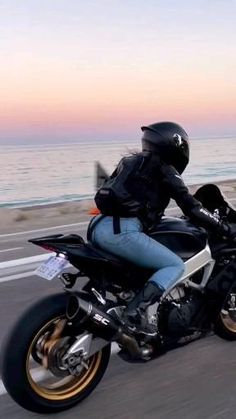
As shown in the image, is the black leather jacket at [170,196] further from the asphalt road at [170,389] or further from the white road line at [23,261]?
the white road line at [23,261]

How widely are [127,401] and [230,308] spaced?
131 cm

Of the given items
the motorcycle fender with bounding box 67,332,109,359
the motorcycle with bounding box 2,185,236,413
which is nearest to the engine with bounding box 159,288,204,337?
the motorcycle with bounding box 2,185,236,413

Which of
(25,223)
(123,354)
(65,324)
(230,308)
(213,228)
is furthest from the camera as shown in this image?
(25,223)

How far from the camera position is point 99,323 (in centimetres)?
373

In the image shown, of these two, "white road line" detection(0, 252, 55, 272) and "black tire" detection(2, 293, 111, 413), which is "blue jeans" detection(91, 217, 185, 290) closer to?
"black tire" detection(2, 293, 111, 413)

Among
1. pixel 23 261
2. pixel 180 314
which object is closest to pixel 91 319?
pixel 180 314

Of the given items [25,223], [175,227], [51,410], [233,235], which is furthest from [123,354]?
[25,223]

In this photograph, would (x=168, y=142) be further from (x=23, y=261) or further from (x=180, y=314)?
(x=23, y=261)

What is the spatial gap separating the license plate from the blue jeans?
35 centimetres

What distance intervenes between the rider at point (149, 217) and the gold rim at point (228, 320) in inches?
34.3

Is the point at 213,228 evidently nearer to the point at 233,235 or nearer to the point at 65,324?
the point at 233,235

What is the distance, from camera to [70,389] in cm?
389

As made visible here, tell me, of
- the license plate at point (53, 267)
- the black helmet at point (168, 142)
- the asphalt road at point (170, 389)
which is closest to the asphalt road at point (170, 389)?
the asphalt road at point (170, 389)

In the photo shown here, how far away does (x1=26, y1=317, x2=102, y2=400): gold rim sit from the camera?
3674 millimetres
